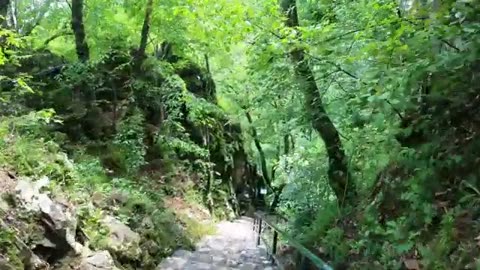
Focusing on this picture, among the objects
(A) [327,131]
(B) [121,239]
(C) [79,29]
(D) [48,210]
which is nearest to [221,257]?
(B) [121,239]

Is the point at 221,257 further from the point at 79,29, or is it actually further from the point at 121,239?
A: the point at 79,29

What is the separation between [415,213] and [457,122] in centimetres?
113

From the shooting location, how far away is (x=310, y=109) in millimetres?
7336

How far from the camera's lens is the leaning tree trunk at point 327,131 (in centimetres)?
717

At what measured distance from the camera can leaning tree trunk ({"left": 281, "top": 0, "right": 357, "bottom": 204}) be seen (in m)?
7.17

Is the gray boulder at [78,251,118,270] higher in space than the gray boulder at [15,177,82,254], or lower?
lower

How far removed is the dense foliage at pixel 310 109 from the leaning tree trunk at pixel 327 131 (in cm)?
2

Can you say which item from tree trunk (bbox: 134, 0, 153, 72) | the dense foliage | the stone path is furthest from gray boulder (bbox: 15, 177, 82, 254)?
tree trunk (bbox: 134, 0, 153, 72)

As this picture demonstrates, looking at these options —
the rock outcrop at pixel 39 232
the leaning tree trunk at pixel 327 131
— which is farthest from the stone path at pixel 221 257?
the rock outcrop at pixel 39 232

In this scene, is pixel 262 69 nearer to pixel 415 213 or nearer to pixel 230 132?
Answer: pixel 415 213

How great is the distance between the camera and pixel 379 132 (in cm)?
606

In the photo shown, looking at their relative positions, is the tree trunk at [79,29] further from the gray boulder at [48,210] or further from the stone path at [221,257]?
the gray boulder at [48,210]

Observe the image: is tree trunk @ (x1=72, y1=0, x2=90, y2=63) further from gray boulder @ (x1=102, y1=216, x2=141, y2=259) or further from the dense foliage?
gray boulder @ (x1=102, y1=216, x2=141, y2=259)

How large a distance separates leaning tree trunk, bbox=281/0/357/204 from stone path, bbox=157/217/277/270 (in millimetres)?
1850
